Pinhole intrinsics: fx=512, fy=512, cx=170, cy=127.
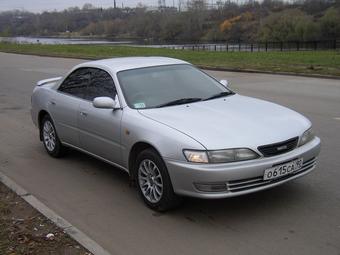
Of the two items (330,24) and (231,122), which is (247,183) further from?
(330,24)

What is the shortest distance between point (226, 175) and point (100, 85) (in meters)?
2.34

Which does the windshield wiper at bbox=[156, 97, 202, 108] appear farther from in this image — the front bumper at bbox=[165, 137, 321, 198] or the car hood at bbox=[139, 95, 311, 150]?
the front bumper at bbox=[165, 137, 321, 198]

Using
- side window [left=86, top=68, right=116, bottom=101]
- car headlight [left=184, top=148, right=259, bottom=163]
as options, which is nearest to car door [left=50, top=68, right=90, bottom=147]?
side window [left=86, top=68, right=116, bottom=101]

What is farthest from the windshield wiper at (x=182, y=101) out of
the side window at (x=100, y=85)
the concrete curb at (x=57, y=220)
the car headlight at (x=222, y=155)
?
the concrete curb at (x=57, y=220)

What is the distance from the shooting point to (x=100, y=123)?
5750mm

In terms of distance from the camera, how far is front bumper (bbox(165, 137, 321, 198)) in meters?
4.43

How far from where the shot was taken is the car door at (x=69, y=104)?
253 inches

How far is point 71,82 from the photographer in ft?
22.5

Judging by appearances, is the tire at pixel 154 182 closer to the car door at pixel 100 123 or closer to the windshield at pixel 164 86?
the car door at pixel 100 123

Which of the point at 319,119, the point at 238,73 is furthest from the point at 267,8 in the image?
the point at 319,119

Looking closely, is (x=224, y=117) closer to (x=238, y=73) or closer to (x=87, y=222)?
(x=87, y=222)

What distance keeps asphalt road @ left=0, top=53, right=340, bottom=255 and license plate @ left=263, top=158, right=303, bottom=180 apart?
0.38 m

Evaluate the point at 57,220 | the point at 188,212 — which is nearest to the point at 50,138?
the point at 57,220

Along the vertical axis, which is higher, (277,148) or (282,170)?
(277,148)
